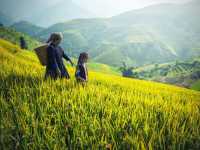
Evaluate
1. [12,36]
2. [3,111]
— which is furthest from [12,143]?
[12,36]

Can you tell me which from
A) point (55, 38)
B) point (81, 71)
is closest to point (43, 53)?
point (55, 38)

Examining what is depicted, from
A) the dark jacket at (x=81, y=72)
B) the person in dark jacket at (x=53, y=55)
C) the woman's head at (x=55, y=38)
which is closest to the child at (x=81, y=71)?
the dark jacket at (x=81, y=72)

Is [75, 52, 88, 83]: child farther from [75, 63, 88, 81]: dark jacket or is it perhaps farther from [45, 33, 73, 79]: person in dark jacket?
[45, 33, 73, 79]: person in dark jacket

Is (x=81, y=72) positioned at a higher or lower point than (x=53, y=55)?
lower

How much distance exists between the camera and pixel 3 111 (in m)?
3.42

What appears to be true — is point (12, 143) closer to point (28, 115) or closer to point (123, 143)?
Result: point (28, 115)

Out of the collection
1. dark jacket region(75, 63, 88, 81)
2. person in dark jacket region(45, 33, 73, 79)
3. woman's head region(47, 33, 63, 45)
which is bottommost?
dark jacket region(75, 63, 88, 81)

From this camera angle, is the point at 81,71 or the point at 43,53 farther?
the point at 81,71

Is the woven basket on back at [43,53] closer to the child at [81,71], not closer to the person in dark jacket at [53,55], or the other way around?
the person in dark jacket at [53,55]

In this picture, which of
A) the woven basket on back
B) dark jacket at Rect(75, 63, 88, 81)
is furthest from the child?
the woven basket on back

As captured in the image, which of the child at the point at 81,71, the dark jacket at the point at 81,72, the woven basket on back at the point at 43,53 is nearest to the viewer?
the woven basket on back at the point at 43,53

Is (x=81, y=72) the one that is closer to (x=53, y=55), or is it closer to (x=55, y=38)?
(x=53, y=55)

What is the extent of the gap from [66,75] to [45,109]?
16.4 feet

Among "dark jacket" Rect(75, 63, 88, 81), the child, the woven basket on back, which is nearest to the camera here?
the woven basket on back
